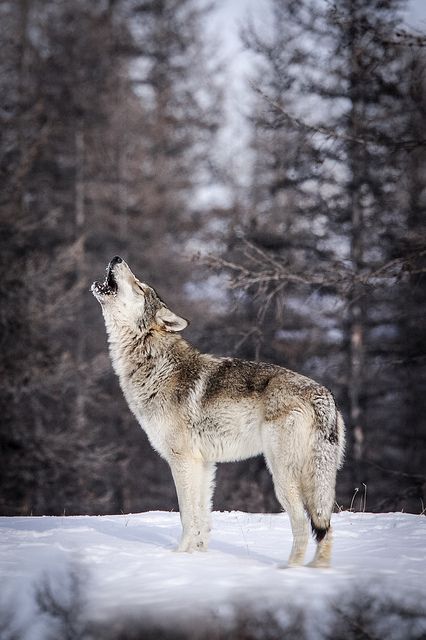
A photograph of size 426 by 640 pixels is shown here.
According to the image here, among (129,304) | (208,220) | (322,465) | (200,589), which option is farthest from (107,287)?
(208,220)

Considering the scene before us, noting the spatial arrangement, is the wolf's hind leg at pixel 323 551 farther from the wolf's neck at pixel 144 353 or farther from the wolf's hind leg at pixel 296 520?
the wolf's neck at pixel 144 353

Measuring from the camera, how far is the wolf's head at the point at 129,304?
7625mm

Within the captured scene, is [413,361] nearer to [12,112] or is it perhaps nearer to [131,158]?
[12,112]

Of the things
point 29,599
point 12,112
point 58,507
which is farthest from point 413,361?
point 12,112

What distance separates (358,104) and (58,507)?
461 inches

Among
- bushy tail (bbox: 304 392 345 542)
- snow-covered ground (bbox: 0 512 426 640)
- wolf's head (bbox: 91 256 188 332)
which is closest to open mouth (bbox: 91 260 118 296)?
wolf's head (bbox: 91 256 188 332)

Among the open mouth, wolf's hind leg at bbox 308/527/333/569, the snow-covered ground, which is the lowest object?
the snow-covered ground

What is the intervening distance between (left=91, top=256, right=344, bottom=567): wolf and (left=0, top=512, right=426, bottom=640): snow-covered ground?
524mm

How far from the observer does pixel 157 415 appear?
7129mm

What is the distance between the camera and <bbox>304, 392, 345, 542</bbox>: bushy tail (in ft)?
19.9

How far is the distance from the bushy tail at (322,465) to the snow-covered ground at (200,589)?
0.44 m

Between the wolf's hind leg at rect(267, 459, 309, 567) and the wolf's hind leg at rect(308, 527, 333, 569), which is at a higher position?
the wolf's hind leg at rect(267, 459, 309, 567)

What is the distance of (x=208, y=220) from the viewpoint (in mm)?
25859

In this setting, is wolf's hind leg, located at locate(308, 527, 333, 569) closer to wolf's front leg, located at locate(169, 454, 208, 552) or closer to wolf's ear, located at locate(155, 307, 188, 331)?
wolf's front leg, located at locate(169, 454, 208, 552)
